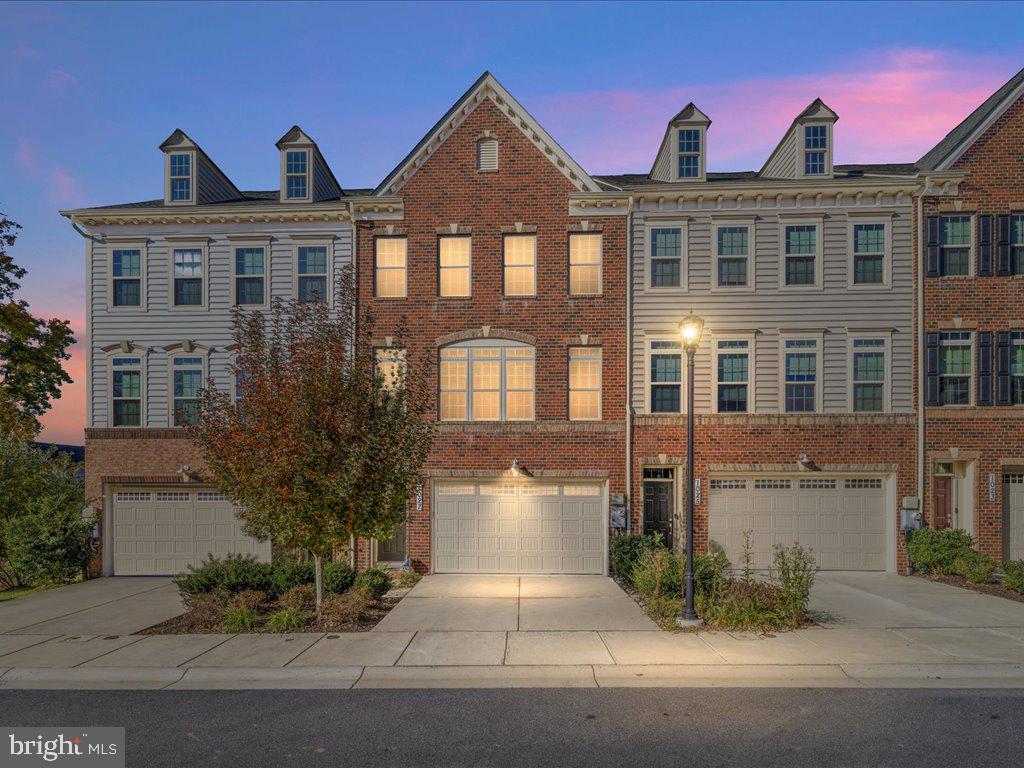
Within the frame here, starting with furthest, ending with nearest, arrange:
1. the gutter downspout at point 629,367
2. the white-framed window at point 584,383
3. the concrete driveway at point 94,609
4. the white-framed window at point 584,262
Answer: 1. the white-framed window at point 584,262
2. the white-framed window at point 584,383
3. the gutter downspout at point 629,367
4. the concrete driveway at point 94,609

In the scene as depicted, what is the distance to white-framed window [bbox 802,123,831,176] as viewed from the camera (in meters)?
16.0

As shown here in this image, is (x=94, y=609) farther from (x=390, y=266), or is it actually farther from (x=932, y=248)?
(x=932, y=248)

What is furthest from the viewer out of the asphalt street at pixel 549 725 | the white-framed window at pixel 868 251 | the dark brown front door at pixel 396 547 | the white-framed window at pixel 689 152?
the white-framed window at pixel 689 152

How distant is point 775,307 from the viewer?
1559cm

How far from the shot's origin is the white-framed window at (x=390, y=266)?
52.6 feet

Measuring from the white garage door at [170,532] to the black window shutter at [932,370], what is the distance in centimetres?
1927

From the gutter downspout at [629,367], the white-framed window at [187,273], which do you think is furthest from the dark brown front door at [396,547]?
the white-framed window at [187,273]

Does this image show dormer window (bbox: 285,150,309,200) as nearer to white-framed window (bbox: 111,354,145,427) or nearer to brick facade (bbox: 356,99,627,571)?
brick facade (bbox: 356,99,627,571)

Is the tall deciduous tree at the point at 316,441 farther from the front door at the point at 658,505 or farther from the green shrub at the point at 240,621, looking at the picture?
the front door at the point at 658,505

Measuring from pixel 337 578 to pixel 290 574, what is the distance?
3.88ft

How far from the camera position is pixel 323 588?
11.6 metres

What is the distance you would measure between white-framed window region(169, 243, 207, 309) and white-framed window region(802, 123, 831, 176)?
1813 cm

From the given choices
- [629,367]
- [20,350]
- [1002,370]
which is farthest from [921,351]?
[20,350]

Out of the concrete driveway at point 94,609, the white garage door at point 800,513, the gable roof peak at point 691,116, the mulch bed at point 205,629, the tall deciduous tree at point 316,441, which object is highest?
the gable roof peak at point 691,116
